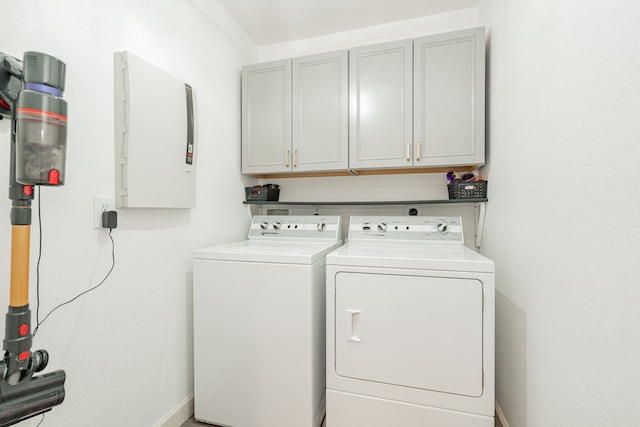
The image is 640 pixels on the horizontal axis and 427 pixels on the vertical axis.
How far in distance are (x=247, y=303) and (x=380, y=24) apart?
7.51ft

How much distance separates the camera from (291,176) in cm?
249

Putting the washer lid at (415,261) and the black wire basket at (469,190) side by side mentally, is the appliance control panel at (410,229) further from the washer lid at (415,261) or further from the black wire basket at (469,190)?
the washer lid at (415,261)

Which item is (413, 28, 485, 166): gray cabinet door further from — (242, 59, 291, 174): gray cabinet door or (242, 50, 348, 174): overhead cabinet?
(242, 59, 291, 174): gray cabinet door

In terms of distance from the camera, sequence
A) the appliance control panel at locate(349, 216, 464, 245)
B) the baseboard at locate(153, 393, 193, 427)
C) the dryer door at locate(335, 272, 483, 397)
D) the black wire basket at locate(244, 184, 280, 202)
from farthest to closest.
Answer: the black wire basket at locate(244, 184, 280, 202) < the appliance control panel at locate(349, 216, 464, 245) < the baseboard at locate(153, 393, 193, 427) < the dryer door at locate(335, 272, 483, 397)

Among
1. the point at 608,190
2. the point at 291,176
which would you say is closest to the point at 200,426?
the point at 291,176

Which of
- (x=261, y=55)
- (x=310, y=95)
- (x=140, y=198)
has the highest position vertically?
(x=261, y=55)

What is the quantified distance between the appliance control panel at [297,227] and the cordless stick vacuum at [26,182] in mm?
1479

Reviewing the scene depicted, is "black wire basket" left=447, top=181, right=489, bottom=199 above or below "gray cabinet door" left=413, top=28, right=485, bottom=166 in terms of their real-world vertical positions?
below

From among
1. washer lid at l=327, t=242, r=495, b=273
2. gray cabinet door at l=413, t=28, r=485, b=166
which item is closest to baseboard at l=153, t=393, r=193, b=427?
washer lid at l=327, t=242, r=495, b=273

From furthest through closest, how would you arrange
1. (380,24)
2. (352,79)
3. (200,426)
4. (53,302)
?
(380,24), (352,79), (200,426), (53,302)

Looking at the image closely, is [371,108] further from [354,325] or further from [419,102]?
[354,325]

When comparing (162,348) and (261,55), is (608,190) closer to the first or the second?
(162,348)

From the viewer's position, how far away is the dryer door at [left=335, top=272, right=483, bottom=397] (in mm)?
1271

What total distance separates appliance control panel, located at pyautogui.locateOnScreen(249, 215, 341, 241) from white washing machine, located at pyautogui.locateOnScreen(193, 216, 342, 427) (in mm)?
439
